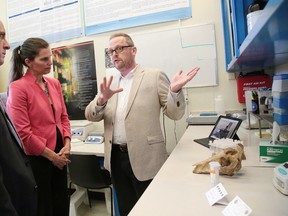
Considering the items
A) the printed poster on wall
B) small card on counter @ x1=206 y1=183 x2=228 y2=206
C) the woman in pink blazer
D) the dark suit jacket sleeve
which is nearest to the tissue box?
small card on counter @ x1=206 y1=183 x2=228 y2=206

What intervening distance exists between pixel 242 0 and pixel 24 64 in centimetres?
149

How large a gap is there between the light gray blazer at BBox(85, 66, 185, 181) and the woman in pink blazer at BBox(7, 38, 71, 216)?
0.36 metres

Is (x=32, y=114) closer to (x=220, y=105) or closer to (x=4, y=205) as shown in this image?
(x=4, y=205)

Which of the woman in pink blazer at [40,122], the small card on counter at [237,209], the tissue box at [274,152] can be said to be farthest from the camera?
the woman in pink blazer at [40,122]

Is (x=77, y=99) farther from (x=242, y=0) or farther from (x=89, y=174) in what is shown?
(x=242, y=0)

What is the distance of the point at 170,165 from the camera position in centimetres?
110

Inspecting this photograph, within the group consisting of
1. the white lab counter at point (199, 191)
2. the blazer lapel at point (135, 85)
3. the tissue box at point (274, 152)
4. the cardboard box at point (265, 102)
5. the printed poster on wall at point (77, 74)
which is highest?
the printed poster on wall at point (77, 74)

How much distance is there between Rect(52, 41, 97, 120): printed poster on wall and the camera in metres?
2.72

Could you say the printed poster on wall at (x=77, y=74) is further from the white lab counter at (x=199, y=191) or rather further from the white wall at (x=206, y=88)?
the white lab counter at (x=199, y=191)

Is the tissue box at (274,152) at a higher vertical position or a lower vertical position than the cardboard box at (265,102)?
lower

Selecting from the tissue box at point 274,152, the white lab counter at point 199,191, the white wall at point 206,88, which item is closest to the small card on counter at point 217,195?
the white lab counter at point 199,191

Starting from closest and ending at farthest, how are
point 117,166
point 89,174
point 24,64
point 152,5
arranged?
point 117,166 → point 24,64 → point 89,174 → point 152,5

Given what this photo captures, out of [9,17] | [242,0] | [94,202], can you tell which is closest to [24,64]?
[242,0]

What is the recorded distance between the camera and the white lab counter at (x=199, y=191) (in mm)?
695
